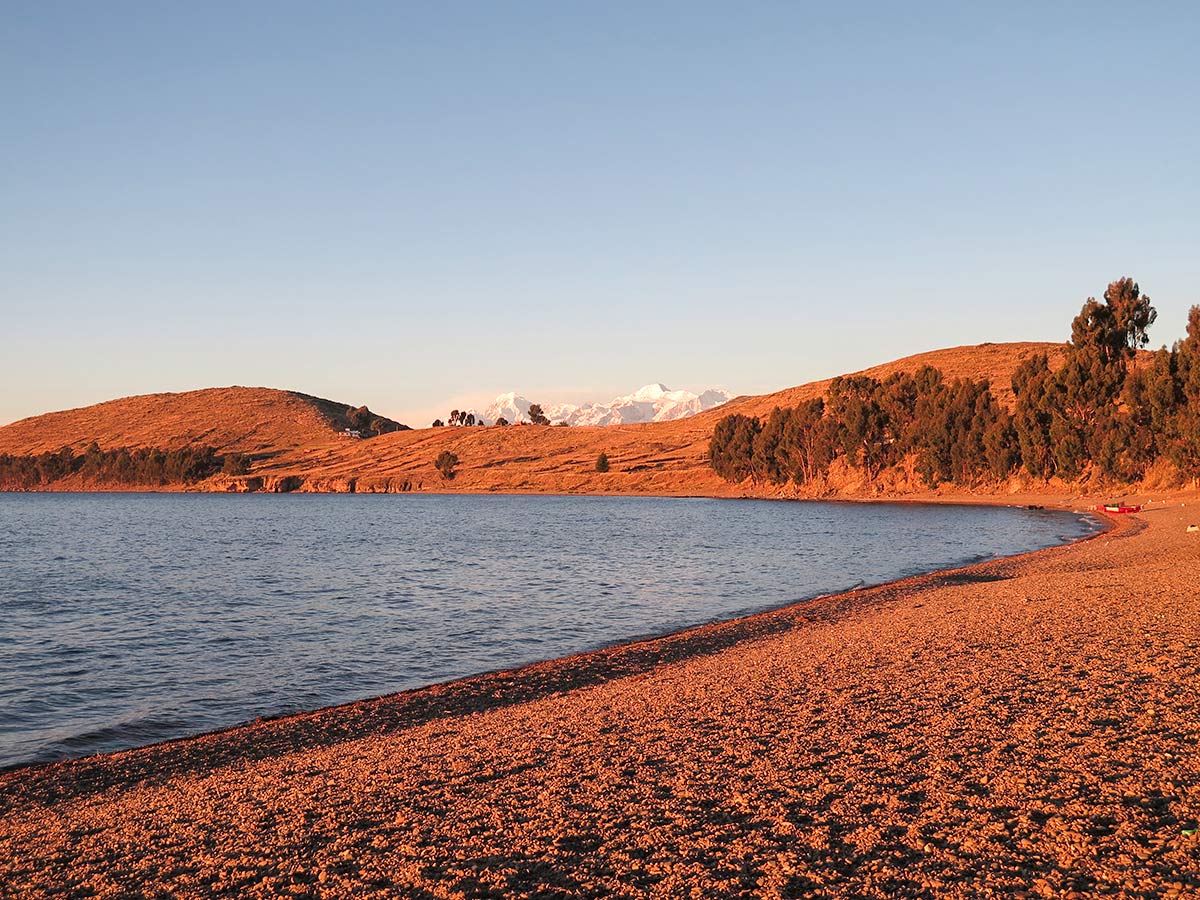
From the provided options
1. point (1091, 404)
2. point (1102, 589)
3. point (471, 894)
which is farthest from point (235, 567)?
point (1091, 404)

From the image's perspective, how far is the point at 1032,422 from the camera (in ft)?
357

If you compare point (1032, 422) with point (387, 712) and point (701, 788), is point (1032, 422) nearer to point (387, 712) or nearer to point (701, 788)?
point (387, 712)

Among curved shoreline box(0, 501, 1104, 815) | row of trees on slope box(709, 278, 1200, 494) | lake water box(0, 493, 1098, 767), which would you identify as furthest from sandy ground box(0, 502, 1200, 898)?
row of trees on slope box(709, 278, 1200, 494)

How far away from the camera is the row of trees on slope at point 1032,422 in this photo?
9150 cm

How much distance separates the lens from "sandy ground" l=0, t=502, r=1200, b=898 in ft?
29.8

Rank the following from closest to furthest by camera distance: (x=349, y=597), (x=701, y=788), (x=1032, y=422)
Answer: (x=701, y=788), (x=349, y=597), (x=1032, y=422)

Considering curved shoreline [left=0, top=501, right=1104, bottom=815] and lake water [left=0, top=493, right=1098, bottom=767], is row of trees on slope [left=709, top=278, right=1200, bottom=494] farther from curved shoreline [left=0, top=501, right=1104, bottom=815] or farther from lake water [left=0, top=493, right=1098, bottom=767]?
curved shoreline [left=0, top=501, right=1104, bottom=815]

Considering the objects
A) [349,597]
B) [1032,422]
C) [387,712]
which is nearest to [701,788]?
[387,712]

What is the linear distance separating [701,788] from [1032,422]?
11074cm

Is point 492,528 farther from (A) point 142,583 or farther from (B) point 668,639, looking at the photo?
(B) point 668,639

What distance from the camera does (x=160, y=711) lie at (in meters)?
21.0

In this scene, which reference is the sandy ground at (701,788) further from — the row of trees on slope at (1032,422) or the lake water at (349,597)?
the row of trees on slope at (1032,422)

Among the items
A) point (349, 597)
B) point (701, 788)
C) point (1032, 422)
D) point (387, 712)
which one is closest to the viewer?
point (701, 788)

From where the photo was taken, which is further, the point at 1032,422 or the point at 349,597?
the point at 1032,422
